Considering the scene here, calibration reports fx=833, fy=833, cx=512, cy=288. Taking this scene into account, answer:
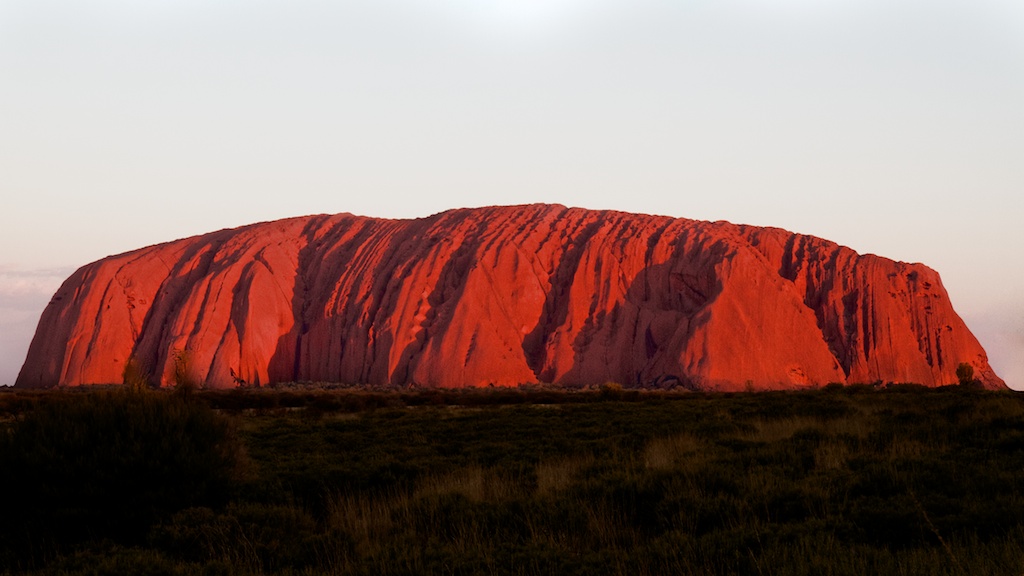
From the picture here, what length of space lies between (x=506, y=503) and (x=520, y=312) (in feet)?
188

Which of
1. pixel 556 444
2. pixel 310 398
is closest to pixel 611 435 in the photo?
pixel 556 444

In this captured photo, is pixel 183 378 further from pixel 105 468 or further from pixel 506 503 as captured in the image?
pixel 506 503

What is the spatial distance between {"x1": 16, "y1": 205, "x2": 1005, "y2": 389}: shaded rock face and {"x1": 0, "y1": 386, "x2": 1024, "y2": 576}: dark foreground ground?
1779 inches

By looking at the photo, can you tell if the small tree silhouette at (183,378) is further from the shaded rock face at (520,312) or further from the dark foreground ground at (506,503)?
the shaded rock face at (520,312)

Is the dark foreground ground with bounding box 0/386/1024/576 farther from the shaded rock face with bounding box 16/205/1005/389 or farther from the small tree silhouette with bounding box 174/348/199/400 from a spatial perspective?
the shaded rock face with bounding box 16/205/1005/389

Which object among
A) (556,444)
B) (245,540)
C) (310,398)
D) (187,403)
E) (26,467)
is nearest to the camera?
(245,540)

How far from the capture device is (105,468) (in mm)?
13289

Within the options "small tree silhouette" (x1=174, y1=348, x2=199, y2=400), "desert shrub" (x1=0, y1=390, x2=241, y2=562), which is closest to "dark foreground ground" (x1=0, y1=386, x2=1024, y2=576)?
"desert shrub" (x1=0, y1=390, x2=241, y2=562)

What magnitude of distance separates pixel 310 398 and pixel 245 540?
35857 mm

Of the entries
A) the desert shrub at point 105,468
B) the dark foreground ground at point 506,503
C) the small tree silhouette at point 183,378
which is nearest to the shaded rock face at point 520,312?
the small tree silhouette at point 183,378

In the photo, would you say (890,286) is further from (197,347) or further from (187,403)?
(187,403)

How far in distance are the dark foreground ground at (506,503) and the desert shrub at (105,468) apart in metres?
0.03

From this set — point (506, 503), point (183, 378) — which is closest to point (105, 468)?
point (506, 503)

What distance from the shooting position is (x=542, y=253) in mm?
75438
